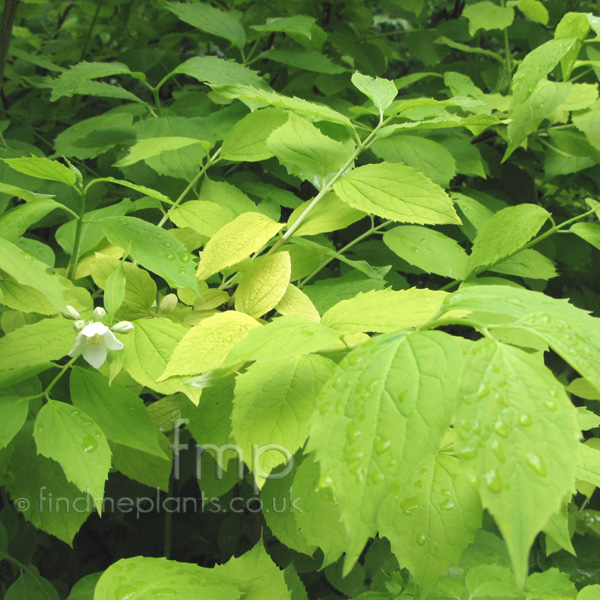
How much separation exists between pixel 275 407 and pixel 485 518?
81 cm

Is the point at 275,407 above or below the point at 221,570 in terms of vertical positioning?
above

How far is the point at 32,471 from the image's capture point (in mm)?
844

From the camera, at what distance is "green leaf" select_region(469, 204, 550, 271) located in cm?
107

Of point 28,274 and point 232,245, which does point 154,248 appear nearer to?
point 232,245

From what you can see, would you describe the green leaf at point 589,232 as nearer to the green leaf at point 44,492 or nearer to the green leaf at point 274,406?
the green leaf at point 274,406

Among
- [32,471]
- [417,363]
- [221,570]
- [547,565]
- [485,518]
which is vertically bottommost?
[547,565]

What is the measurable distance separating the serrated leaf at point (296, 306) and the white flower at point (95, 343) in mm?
247

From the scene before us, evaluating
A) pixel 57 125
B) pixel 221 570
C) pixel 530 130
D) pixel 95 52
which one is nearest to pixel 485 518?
pixel 221 570

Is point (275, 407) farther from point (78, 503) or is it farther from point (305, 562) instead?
point (305, 562)

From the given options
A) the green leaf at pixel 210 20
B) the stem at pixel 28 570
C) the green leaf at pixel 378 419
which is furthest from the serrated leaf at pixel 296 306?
the green leaf at pixel 210 20

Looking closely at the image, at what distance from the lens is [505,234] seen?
109 cm

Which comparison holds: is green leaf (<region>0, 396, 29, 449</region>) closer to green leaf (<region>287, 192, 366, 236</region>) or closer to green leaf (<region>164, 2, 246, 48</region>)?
green leaf (<region>287, 192, 366, 236</region>)

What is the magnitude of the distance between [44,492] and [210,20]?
1.28 meters

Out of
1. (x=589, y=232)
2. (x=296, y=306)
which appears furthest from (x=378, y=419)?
(x=589, y=232)
